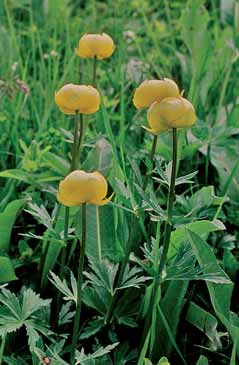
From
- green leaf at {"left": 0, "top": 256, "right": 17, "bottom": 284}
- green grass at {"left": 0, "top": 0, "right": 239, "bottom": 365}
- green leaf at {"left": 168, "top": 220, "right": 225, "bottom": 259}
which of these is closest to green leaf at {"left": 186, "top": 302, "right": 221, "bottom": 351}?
green grass at {"left": 0, "top": 0, "right": 239, "bottom": 365}

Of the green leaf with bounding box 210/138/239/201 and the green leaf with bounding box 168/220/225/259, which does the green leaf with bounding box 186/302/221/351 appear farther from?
the green leaf with bounding box 210/138/239/201

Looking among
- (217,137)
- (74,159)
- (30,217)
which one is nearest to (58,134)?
(30,217)

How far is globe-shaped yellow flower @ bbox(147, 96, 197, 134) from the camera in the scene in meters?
1.11

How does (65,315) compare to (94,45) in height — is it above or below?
below

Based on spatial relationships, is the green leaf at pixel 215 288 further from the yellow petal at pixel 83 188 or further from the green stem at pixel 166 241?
the yellow petal at pixel 83 188

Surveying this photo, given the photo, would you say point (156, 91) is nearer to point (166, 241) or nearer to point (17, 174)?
point (166, 241)

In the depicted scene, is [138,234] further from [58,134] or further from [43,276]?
[58,134]

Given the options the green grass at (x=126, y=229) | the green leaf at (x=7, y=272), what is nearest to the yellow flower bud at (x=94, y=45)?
the green grass at (x=126, y=229)

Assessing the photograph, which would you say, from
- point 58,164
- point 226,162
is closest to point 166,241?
point 58,164

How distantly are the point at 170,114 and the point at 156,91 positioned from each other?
73 millimetres

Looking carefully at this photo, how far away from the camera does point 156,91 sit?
117cm

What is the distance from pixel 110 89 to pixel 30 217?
68 centimetres

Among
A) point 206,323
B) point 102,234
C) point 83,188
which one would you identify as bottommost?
point 206,323

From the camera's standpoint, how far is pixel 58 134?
1.95m
